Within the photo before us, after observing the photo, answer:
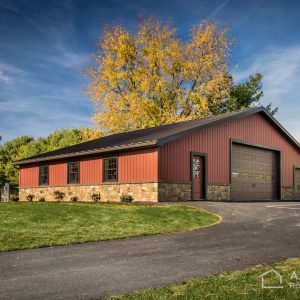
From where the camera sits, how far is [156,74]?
40031mm

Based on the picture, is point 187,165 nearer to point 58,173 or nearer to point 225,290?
point 58,173

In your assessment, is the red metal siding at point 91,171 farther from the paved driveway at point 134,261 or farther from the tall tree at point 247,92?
the tall tree at point 247,92

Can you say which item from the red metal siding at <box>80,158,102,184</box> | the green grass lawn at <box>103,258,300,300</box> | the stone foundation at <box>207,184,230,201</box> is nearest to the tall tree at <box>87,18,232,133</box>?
the red metal siding at <box>80,158,102,184</box>

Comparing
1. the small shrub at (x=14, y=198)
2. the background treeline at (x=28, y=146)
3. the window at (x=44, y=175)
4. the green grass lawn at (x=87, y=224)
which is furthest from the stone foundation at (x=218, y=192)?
the background treeline at (x=28, y=146)

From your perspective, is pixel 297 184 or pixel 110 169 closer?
pixel 110 169

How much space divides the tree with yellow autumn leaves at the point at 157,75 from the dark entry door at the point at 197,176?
16.5m

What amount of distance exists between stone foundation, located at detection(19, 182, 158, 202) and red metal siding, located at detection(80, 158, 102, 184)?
0.37 meters

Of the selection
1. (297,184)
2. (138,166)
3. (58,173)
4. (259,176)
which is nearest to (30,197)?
(58,173)

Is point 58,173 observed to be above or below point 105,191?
above

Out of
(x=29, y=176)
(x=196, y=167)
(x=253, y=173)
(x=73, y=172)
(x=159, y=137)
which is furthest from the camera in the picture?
(x=29, y=176)

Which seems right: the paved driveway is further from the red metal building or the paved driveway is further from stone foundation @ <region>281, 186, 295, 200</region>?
stone foundation @ <region>281, 186, 295, 200</region>

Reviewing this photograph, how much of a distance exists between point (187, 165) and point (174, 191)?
1.65 m

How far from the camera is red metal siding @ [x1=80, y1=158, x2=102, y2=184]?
2398 cm

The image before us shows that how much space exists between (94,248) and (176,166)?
12.1 metres
